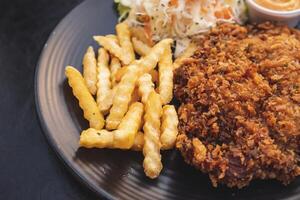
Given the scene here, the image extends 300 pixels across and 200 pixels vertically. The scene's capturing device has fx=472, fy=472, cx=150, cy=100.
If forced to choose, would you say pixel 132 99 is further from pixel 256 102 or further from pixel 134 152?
pixel 256 102

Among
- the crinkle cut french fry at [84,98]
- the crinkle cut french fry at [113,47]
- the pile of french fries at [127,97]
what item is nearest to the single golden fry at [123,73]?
the pile of french fries at [127,97]

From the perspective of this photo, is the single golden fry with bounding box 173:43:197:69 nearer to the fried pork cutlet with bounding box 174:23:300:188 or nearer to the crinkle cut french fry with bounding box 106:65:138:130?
the fried pork cutlet with bounding box 174:23:300:188

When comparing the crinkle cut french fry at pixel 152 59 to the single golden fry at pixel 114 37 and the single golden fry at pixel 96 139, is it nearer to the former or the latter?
the single golden fry at pixel 114 37

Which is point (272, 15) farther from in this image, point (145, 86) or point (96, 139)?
point (96, 139)

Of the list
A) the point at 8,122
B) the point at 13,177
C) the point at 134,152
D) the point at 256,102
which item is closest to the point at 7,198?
Result: the point at 13,177

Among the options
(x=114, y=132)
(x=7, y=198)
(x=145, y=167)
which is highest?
(x=114, y=132)

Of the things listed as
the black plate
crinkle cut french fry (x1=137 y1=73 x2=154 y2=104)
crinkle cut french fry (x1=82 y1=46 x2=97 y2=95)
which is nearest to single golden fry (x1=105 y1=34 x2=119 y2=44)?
crinkle cut french fry (x1=82 y1=46 x2=97 y2=95)
